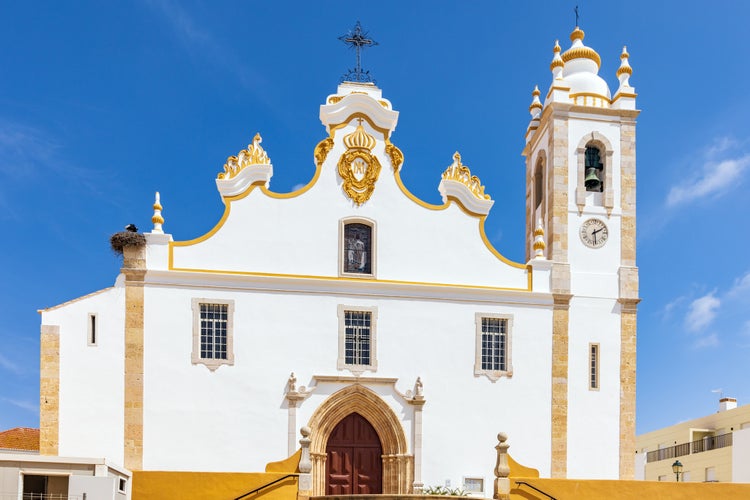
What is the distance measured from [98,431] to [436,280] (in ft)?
27.6

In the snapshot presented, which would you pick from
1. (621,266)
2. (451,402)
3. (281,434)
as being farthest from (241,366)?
(621,266)

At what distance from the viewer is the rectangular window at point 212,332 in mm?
21050

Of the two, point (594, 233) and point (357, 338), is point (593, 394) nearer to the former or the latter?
point (594, 233)

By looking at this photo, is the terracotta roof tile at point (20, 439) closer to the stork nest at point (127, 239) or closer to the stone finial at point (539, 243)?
the stork nest at point (127, 239)

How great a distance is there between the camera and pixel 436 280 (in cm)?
2242

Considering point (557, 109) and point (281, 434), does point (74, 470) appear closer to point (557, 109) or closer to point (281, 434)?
point (281, 434)

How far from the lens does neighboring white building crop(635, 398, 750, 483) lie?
30797 millimetres

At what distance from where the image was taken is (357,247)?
22.3 metres

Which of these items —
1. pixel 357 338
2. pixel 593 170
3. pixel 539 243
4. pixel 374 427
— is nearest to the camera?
pixel 374 427

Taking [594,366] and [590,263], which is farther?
[590,263]

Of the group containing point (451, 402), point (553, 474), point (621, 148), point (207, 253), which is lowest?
point (553, 474)

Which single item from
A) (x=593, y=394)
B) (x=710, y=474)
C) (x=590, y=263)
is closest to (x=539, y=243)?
(x=590, y=263)

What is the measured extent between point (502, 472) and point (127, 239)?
9818 millimetres

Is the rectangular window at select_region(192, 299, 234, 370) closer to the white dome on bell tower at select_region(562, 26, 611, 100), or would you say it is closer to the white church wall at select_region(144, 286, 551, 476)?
the white church wall at select_region(144, 286, 551, 476)
